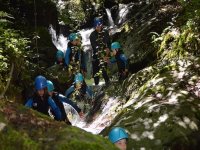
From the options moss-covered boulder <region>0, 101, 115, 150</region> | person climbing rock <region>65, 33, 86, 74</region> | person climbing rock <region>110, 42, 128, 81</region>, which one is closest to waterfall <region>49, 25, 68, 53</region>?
person climbing rock <region>65, 33, 86, 74</region>

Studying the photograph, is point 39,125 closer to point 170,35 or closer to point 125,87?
point 125,87

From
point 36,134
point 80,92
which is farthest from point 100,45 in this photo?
point 36,134

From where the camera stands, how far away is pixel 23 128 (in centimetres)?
278

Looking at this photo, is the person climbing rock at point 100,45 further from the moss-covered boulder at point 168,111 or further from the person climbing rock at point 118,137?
the person climbing rock at point 118,137

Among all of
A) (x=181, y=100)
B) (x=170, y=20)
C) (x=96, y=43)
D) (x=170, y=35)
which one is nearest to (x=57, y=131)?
(x=181, y=100)

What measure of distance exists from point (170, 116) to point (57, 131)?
10.7 feet

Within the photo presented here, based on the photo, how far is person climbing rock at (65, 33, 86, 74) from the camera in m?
10.2

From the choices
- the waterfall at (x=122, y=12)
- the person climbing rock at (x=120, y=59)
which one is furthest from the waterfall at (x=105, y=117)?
the waterfall at (x=122, y=12)

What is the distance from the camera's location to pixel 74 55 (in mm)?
10367

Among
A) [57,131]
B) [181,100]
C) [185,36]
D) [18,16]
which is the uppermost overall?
[18,16]

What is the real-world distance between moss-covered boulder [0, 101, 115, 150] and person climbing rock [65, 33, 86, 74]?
23.6ft

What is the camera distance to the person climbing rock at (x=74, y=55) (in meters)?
10.2

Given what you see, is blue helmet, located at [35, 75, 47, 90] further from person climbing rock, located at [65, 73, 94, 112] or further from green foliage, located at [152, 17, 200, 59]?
green foliage, located at [152, 17, 200, 59]

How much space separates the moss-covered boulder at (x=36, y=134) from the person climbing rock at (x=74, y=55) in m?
7.20
